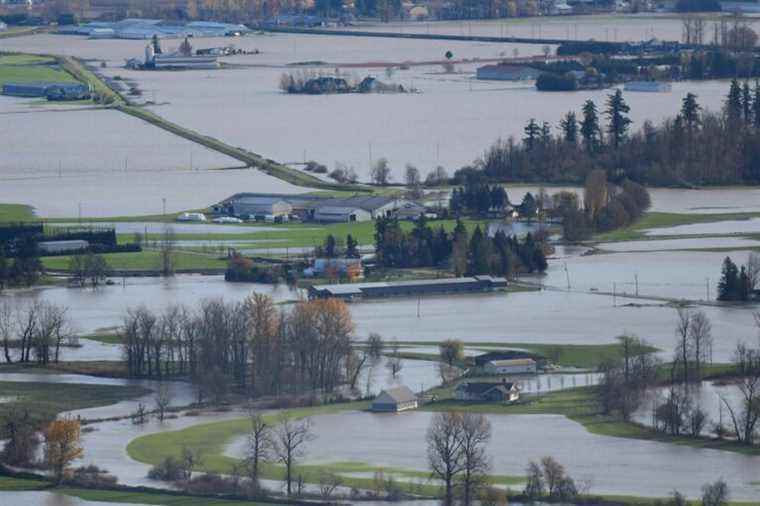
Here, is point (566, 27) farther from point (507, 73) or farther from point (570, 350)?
point (570, 350)

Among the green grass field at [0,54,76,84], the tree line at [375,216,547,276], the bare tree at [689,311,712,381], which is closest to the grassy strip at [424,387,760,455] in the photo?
the bare tree at [689,311,712,381]

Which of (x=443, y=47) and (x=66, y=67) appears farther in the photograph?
(x=443, y=47)

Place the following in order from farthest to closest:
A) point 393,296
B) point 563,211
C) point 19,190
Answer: point 19,190 < point 563,211 < point 393,296

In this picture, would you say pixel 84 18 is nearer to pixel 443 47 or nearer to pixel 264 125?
pixel 443 47

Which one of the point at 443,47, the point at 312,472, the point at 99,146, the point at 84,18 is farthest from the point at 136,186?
the point at 84,18

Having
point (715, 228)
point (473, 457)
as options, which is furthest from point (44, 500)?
point (715, 228)

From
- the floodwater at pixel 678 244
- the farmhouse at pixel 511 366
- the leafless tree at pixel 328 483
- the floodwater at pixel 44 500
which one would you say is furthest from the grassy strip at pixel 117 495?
the floodwater at pixel 678 244

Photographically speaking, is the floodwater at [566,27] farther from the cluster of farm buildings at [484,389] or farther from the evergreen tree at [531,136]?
the cluster of farm buildings at [484,389]
